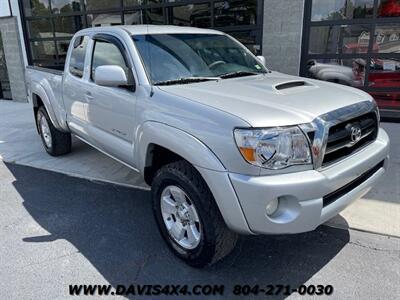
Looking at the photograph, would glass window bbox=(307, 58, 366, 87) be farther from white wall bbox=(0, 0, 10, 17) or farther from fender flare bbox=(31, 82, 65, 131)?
white wall bbox=(0, 0, 10, 17)

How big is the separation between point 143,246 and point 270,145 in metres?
1.56

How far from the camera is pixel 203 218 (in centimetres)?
253

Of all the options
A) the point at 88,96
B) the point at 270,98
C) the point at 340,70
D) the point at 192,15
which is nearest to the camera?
the point at 270,98

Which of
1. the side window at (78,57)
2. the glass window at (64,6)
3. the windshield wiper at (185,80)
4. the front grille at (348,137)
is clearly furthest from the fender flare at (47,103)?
the glass window at (64,6)

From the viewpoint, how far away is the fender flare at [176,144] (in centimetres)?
237

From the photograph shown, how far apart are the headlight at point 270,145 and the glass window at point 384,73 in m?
5.41

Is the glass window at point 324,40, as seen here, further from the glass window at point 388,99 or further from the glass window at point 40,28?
the glass window at point 40,28

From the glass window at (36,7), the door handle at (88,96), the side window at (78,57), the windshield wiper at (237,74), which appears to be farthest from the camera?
the glass window at (36,7)

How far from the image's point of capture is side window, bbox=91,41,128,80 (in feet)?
11.7

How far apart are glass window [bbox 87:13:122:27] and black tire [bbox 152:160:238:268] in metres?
7.47

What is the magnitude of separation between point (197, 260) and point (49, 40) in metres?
9.87

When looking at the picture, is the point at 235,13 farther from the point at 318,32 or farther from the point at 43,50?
the point at 43,50

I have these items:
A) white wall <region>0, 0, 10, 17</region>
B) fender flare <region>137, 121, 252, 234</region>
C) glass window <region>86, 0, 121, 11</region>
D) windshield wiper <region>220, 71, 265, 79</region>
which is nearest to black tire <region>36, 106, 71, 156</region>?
windshield wiper <region>220, 71, 265, 79</region>

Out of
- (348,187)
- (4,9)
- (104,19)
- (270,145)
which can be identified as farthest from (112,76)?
(4,9)
